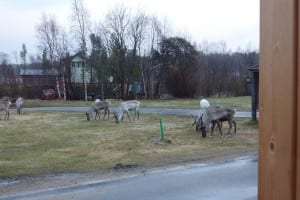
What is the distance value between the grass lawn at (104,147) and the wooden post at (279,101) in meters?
9.50

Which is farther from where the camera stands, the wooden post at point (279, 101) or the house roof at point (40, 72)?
the house roof at point (40, 72)

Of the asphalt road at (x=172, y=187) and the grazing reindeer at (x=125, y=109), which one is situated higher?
the grazing reindeer at (x=125, y=109)

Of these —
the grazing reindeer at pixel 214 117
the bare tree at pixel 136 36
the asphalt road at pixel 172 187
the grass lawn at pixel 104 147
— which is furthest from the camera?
the bare tree at pixel 136 36

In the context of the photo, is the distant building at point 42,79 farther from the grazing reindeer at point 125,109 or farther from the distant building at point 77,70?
the grazing reindeer at point 125,109

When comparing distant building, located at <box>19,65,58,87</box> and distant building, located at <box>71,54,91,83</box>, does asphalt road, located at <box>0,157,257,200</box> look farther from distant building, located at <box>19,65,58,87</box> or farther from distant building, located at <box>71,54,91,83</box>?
distant building, located at <box>19,65,58,87</box>

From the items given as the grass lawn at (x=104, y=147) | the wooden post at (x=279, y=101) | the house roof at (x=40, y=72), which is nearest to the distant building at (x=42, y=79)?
the house roof at (x=40, y=72)

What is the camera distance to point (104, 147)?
15.1m

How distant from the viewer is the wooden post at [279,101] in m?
1.34

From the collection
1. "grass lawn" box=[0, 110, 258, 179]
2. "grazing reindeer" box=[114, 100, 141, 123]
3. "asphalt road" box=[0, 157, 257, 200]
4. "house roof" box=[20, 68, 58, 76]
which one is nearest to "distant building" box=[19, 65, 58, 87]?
"house roof" box=[20, 68, 58, 76]

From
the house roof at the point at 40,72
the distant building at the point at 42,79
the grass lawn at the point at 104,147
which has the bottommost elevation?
the grass lawn at the point at 104,147

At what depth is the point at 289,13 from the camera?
134 centimetres

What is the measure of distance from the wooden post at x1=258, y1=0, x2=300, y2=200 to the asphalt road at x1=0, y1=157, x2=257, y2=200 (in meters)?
5.96

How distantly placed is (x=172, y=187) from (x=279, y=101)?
22.9ft

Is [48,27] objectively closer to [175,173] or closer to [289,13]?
[175,173]
